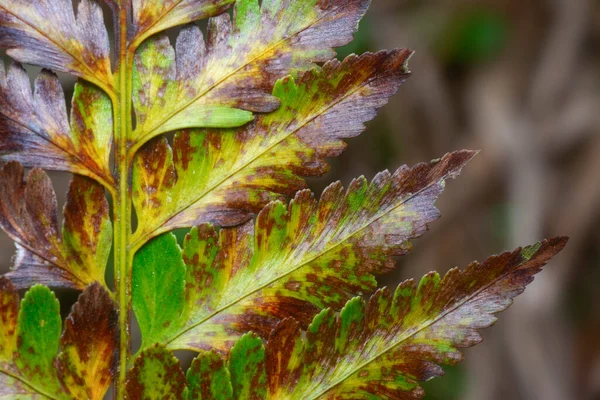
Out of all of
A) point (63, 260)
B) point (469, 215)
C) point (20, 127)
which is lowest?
point (469, 215)

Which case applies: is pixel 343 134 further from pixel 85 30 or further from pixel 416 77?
pixel 416 77

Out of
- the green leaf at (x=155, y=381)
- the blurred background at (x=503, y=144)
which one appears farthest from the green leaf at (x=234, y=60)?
the blurred background at (x=503, y=144)

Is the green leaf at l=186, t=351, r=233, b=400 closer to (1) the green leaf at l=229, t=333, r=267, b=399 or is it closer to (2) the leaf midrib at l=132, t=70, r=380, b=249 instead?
(1) the green leaf at l=229, t=333, r=267, b=399

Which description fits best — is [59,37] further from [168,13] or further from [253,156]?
[253,156]

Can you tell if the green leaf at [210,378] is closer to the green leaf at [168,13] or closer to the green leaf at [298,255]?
the green leaf at [298,255]

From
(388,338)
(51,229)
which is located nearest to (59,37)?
(51,229)

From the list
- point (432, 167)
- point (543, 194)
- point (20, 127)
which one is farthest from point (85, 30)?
point (543, 194)
